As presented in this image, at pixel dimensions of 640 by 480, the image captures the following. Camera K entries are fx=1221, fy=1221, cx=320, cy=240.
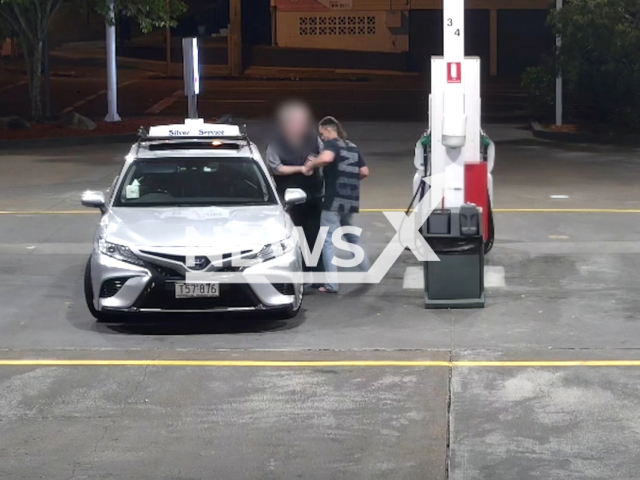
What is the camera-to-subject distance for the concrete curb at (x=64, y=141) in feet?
80.3

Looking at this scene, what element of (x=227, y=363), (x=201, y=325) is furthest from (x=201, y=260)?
(x=227, y=363)

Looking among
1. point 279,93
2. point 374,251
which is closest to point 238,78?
point 279,93

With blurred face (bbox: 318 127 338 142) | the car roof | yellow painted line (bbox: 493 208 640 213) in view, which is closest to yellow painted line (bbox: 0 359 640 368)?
the car roof

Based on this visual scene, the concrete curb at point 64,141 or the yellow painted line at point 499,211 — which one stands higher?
the concrete curb at point 64,141

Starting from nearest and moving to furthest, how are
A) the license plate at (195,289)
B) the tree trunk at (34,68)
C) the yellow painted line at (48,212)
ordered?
the license plate at (195,289)
the yellow painted line at (48,212)
the tree trunk at (34,68)

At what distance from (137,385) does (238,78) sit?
113 feet

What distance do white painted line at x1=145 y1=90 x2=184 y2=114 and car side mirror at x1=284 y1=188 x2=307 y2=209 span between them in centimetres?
2141

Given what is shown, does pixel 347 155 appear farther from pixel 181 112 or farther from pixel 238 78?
pixel 238 78

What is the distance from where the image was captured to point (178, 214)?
416 inches

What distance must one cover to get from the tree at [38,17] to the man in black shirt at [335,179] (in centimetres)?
1458

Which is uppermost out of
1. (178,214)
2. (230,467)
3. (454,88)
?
(454,88)

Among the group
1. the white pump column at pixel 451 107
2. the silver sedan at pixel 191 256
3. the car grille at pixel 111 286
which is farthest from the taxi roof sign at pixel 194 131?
the car grille at pixel 111 286

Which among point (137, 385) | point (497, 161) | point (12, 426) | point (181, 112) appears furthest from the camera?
point (181, 112)

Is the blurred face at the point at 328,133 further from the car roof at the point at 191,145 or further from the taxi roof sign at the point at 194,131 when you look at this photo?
the taxi roof sign at the point at 194,131
